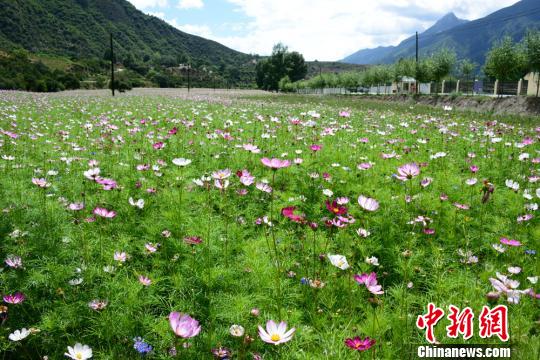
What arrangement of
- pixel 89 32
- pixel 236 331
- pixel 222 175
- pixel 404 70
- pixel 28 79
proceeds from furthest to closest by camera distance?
pixel 89 32 → pixel 404 70 → pixel 28 79 → pixel 222 175 → pixel 236 331

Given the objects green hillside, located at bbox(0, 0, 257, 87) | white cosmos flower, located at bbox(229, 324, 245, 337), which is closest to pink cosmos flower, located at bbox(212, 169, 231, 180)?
white cosmos flower, located at bbox(229, 324, 245, 337)

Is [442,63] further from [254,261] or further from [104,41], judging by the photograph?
[104,41]

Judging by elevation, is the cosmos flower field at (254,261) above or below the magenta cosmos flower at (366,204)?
below

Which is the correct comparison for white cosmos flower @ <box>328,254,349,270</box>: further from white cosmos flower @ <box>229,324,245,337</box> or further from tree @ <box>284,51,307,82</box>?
tree @ <box>284,51,307,82</box>

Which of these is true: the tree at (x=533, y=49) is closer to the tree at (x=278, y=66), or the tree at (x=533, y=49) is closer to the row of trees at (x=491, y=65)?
the row of trees at (x=491, y=65)

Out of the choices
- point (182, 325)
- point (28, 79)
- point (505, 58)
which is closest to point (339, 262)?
point (182, 325)

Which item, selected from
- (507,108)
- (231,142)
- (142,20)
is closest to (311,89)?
(507,108)

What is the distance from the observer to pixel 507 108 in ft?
66.6

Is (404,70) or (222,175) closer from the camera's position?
(222,175)

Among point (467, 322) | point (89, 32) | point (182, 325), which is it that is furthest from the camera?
point (89, 32)

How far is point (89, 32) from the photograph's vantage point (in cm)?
11369

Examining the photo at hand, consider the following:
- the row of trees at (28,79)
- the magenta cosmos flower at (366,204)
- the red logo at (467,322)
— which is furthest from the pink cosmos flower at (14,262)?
the row of trees at (28,79)

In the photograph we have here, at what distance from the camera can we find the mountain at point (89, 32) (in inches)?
3376

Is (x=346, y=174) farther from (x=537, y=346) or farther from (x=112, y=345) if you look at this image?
(x=112, y=345)
